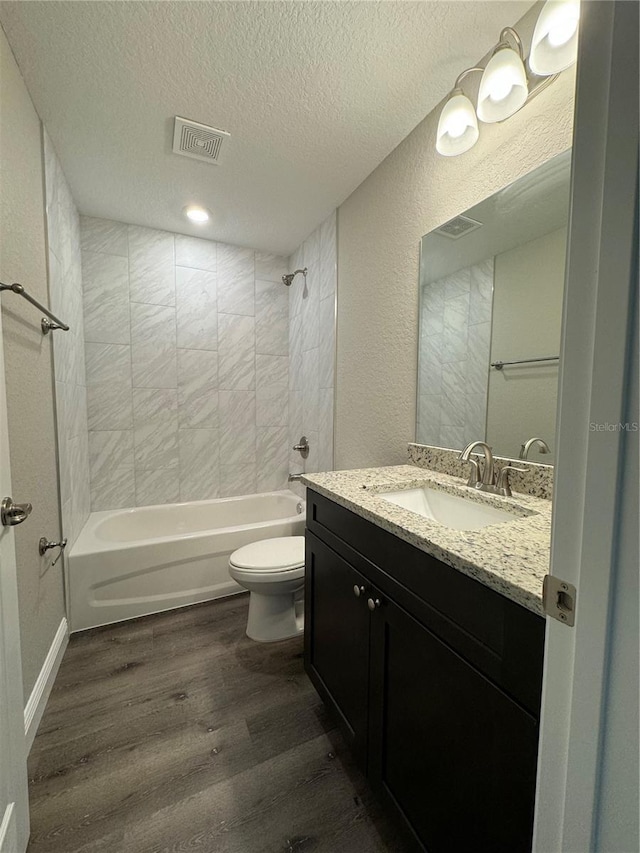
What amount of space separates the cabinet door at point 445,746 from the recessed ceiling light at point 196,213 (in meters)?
2.43

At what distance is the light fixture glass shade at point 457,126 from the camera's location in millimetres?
1160

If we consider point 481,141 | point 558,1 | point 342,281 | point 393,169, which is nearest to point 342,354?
point 342,281

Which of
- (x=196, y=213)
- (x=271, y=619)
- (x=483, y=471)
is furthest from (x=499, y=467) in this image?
(x=196, y=213)

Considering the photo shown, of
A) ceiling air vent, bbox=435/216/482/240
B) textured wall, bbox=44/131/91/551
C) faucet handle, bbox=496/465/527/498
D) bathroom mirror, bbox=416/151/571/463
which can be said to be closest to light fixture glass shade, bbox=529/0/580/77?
bathroom mirror, bbox=416/151/571/463

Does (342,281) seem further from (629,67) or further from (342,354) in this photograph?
(629,67)

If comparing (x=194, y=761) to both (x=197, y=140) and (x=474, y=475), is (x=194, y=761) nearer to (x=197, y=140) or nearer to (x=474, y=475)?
(x=474, y=475)

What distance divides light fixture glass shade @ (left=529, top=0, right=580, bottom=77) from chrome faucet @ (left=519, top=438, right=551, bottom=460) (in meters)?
1.04

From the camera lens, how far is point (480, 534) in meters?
0.78

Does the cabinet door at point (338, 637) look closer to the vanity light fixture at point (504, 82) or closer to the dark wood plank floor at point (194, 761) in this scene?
the dark wood plank floor at point (194, 761)

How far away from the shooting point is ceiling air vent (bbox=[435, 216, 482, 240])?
130 cm

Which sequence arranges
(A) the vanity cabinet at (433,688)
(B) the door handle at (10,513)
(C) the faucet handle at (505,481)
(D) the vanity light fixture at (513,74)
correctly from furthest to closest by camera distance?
1. (C) the faucet handle at (505,481)
2. (D) the vanity light fixture at (513,74)
3. (B) the door handle at (10,513)
4. (A) the vanity cabinet at (433,688)

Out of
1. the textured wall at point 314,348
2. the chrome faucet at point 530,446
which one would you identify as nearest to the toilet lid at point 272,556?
the textured wall at point 314,348

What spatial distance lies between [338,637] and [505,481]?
773 mm

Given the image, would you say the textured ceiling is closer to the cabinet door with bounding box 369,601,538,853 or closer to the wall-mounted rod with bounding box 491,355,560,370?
the wall-mounted rod with bounding box 491,355,560,370
